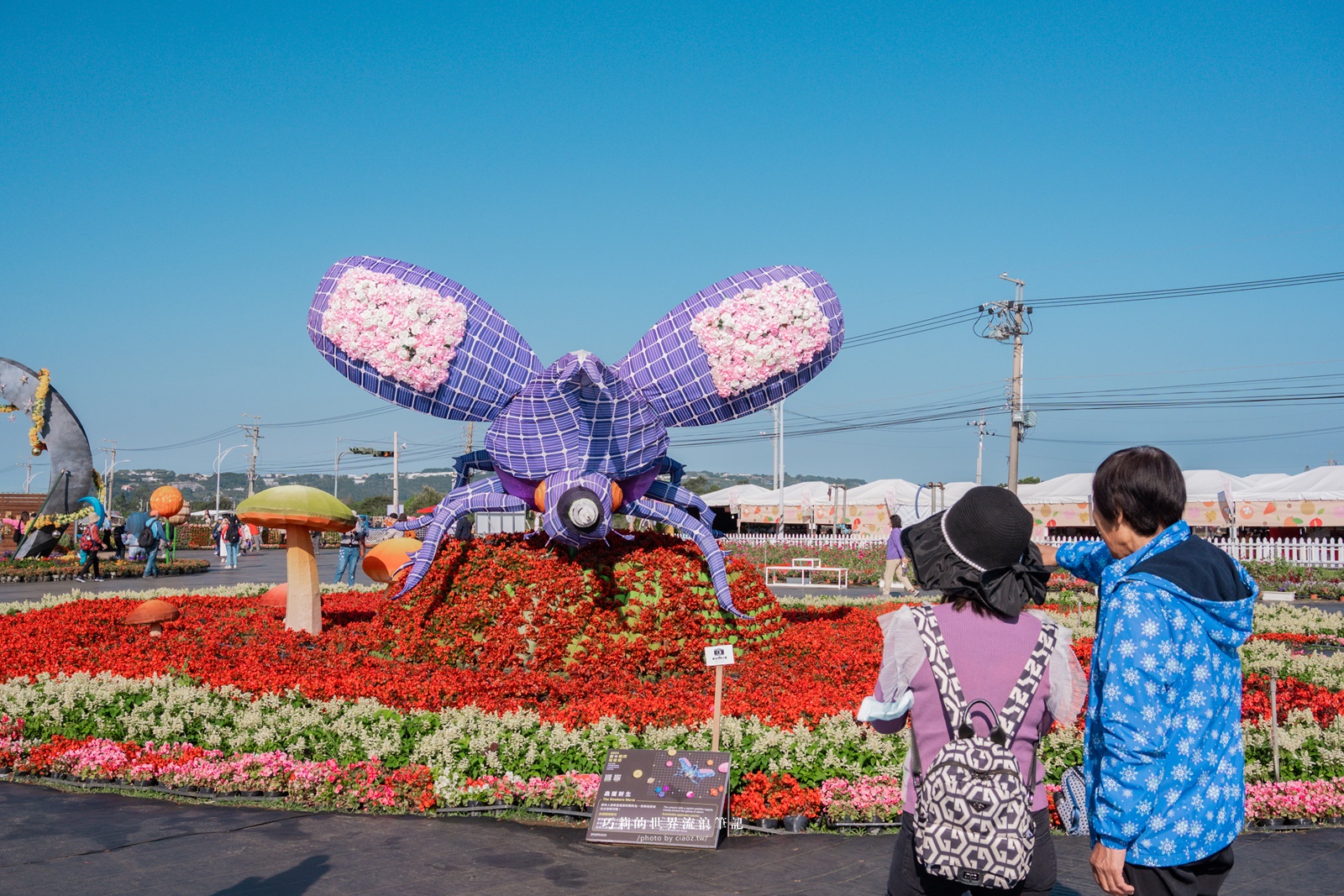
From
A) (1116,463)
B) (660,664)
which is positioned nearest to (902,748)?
(660,664)

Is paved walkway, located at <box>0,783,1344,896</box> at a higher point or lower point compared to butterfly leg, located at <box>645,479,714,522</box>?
lower

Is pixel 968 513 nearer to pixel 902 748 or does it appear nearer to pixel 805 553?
pixel 902 748

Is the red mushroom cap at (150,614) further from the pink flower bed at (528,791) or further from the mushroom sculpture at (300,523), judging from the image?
the pink flower bed at (528,791)

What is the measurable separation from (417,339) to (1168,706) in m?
6.04

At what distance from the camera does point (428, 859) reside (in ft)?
15.3

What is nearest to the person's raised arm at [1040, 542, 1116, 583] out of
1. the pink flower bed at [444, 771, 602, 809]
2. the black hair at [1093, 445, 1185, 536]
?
the black hair at [1093, 445, 1185, 536]

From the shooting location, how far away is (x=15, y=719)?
20.9 feet

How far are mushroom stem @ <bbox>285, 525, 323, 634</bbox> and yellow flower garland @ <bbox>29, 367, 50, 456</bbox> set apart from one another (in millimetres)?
14045

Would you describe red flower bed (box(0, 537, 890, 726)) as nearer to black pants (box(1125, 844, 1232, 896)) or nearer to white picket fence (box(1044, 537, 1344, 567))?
black pants (box(1125, 844, 1232, 896))

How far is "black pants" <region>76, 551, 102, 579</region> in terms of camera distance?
21438 mm

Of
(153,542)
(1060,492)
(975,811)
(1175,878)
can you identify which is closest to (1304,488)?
(1060,492)

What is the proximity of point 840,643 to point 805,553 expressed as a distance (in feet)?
67.5

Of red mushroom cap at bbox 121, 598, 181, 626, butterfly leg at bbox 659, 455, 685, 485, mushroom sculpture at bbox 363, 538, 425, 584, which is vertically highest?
butterfly leg at bbox 659, 455, 685, 485

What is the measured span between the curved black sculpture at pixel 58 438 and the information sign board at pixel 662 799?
65.7 ft
